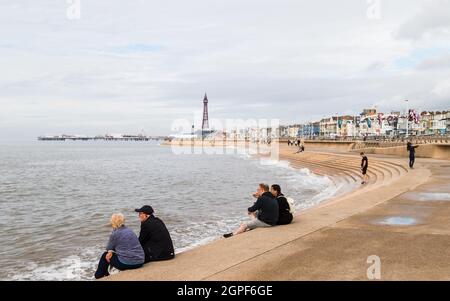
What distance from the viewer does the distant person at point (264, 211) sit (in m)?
9.08

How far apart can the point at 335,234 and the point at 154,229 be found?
3354 mm

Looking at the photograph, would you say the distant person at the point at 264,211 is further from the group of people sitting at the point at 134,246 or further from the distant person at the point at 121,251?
the distant person at the point at 121,251

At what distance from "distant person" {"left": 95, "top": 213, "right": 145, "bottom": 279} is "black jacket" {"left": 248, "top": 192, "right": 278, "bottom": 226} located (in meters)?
3.07

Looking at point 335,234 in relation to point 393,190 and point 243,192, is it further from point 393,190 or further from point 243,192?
point 243,192

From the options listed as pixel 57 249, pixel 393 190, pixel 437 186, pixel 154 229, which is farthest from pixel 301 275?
pixel 437 186

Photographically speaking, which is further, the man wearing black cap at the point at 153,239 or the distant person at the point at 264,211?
the distant person at the point at 264,211

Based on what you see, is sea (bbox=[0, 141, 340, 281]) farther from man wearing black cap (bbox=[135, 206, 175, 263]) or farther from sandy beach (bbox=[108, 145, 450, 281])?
sandy beach (bbox=[108, 145, 450, 281])

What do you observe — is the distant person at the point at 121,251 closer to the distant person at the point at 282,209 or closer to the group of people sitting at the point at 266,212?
the group of people sitting at the point at 266,212

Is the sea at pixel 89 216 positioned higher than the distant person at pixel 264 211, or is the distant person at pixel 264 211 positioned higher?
the distant person at pixel 264 211

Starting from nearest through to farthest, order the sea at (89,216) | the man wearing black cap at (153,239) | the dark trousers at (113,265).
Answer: the dark trousers at (113,265), the man wearing black cap at (153,239), the sea at (89,216)

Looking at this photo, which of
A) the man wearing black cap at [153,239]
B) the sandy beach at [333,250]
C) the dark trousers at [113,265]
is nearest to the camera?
the sandy beach at [333,250]

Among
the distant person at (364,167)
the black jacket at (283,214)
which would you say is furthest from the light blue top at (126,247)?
the distant person at (364,167)

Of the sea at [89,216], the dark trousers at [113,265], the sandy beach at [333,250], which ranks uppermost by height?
the sandy beach at [333,250]

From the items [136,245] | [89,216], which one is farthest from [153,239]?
[89,216]
